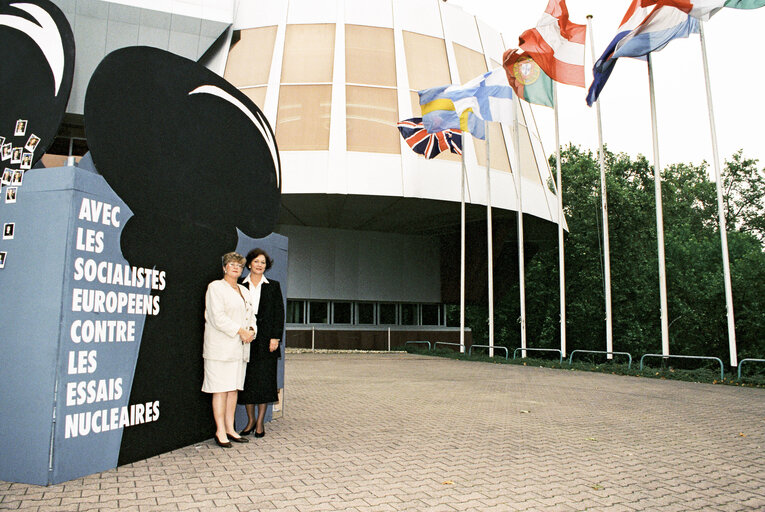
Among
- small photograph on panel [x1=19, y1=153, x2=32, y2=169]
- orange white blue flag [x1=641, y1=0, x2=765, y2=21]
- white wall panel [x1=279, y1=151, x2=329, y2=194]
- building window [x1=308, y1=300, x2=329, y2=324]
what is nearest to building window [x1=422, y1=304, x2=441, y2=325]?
building window [x1=308, y1=300, x2=329, y2=324]

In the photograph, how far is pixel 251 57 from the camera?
25219mm

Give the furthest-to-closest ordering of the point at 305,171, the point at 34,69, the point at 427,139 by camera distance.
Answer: the point at 305,171, the point at 427,139, the point at 34,69

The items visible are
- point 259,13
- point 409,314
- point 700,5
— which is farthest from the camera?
point 409,314

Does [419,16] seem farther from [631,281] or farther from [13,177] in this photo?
[13,177]

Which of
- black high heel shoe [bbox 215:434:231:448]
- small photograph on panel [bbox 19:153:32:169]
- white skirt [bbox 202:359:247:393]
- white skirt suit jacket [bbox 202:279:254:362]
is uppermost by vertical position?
small photograph on panel [bbox 19:153:32:169]

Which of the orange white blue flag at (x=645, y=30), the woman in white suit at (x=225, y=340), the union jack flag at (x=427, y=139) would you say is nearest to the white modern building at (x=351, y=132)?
the union jack flag at (x=427, y=139)

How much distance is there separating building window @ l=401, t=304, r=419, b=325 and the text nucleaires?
2666 cm

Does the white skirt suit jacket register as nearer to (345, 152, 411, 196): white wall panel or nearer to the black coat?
the black coat

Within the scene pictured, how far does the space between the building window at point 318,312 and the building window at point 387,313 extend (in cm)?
312

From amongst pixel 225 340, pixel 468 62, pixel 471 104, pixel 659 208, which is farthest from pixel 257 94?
pixel 225 340

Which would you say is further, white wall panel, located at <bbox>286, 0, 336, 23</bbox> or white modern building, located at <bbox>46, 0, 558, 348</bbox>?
white wall panel, located at <bbox>286, 0, 336, 23</bbox>

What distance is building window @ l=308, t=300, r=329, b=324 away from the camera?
29.4 meters

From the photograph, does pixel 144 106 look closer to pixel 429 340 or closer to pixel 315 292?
pixel 315 292

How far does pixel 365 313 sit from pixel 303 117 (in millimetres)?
11403
